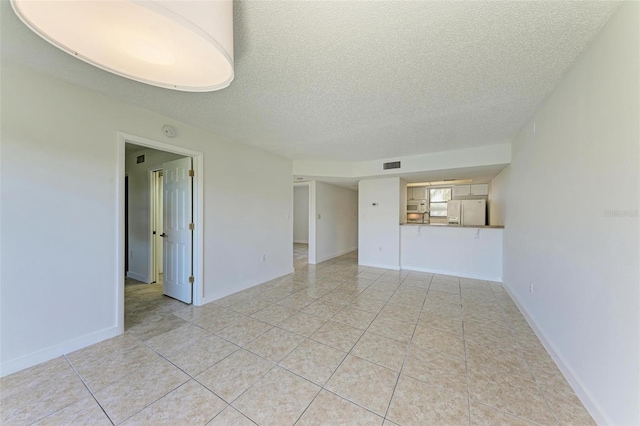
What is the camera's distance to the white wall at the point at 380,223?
5.09 m

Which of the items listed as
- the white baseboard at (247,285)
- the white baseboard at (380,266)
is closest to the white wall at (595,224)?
the white baseboard at (380,266)

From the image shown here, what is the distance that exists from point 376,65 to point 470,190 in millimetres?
Answer: 5455

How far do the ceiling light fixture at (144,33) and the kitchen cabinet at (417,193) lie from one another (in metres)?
6.67

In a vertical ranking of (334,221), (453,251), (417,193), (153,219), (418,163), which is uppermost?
(418,163)

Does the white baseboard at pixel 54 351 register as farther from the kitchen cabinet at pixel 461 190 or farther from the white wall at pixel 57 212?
the kitchen cabinet at pixel 461 190

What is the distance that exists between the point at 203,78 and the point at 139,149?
142 inches

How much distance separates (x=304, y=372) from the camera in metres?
1.79

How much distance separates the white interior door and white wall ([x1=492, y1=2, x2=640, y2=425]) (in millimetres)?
3849

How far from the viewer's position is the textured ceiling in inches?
51.2

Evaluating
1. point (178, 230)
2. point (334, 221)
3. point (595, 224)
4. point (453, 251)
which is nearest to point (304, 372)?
point (595, 224)

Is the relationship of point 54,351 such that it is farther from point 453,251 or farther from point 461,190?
point 461,190

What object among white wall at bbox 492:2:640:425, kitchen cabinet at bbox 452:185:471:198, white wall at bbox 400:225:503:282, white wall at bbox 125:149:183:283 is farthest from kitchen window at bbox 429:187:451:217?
white wall at bbox 125:149:183:283

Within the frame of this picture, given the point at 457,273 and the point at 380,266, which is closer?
the point at 457,273

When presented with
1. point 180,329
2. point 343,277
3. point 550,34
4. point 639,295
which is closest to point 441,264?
point 343,277
